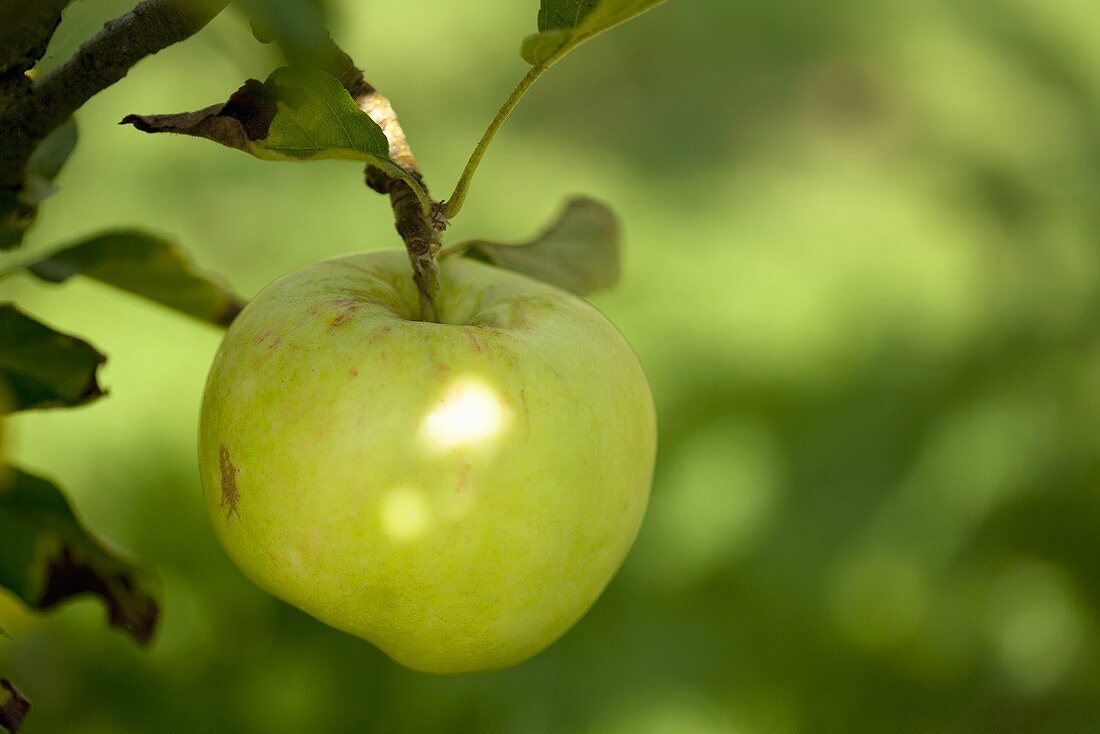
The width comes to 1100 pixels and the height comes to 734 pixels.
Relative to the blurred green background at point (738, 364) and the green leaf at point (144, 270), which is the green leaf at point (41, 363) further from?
the blurred green background at point (738, 364)

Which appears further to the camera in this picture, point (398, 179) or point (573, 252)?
point (573, 252)

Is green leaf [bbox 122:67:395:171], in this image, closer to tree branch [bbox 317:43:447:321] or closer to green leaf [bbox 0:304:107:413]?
tree branch [bbox 317:43:447:321]

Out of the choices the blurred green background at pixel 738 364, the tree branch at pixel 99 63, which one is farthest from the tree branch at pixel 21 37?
the blurred green background at pixel 738 364

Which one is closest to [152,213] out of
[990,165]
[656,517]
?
[656,517]

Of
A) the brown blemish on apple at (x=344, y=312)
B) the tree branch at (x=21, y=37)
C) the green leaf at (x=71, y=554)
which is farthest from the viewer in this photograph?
the green leaf at (x=71, y=554)

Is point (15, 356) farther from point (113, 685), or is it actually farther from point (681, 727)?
point (681, 727)

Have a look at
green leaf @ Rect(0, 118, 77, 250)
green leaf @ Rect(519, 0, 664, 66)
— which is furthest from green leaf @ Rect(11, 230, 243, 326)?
green leaf @ Rect(519, 0, 664, 66)

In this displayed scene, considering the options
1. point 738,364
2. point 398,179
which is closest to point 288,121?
point 398,179

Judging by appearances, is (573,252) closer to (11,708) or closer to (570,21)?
(570,21)
